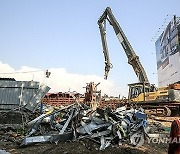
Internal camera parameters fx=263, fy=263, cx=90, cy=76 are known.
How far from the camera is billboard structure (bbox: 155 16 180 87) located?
25.0 metres

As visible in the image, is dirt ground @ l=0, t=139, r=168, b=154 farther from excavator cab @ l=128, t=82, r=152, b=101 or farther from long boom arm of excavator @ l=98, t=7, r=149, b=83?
long boom arm of excavator @ l=98, t=7, r=149, b=83

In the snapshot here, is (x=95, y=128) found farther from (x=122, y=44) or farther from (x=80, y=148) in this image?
(x=122, y=44)

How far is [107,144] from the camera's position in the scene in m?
7.57

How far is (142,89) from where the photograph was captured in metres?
21.4

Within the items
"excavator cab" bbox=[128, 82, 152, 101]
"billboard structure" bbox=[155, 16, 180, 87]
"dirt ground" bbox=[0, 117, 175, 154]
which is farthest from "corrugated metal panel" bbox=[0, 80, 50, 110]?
"billboard structure" bbox=[155, 16, 180, 87]

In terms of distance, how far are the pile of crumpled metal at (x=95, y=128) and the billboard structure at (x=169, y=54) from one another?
56.7ft

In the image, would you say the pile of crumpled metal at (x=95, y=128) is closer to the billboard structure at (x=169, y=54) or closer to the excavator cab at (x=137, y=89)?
the excavator cab at (x=137, y=89)

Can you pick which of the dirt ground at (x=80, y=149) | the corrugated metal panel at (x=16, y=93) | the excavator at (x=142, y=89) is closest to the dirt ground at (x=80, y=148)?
the dirt ground at (x=80, y=149)

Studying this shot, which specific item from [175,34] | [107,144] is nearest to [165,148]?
[107,144]

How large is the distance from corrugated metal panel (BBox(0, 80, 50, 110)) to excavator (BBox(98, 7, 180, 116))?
8.50 metres

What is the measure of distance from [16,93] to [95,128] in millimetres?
7203

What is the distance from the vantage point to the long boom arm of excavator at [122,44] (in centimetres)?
2334

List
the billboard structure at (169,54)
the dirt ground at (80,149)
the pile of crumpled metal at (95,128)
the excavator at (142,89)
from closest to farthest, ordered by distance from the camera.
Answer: the dirt ground at (80,149)
the pile of crumpled metal at (95,128)
the excavator at (142,89)
the billboard structure at (169,54)

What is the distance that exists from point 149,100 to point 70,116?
11.7m
